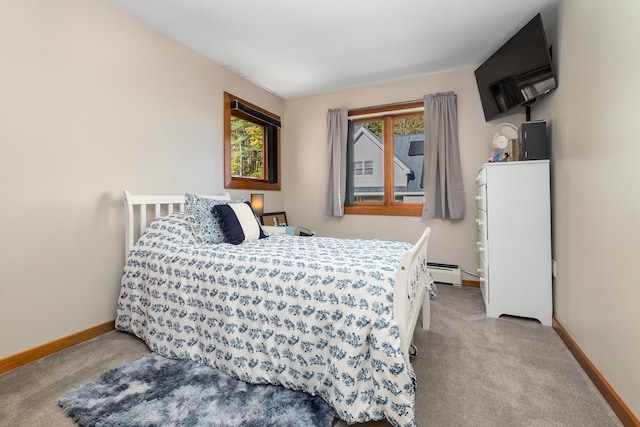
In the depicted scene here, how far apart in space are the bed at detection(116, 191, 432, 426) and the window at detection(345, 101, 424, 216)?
167 centimetres

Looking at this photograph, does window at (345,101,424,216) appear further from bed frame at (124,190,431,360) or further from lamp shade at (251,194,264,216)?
bed frame at (124,190,431,360)

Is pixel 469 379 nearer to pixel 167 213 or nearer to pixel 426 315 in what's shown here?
pixel 426 315

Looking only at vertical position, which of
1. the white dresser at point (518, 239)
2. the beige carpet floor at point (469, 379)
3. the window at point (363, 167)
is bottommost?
the beige carpet floor at point (469, 379)

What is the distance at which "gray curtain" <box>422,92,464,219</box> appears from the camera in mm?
3359

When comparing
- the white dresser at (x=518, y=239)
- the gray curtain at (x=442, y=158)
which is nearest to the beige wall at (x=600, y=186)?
the white dresser at (x=518, y=239)

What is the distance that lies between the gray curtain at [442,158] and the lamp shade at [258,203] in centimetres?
205

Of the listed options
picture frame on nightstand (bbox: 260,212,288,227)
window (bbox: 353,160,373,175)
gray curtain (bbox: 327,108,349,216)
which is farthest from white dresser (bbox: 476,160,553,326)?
picture frame on nightstand (bbox: 260,212,288,227)

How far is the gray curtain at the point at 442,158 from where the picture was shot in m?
3.36

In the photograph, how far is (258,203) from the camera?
150 inches

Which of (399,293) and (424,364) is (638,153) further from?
(424,364)

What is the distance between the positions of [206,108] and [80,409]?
2.61 metres

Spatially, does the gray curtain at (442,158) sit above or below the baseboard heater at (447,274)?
above

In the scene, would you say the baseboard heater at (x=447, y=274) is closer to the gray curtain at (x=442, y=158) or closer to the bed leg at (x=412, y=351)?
the gray curtain at (x=442, y=158)

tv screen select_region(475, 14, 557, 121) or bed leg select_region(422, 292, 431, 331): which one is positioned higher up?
tv screen select_region(475, 14, 557, 121)
